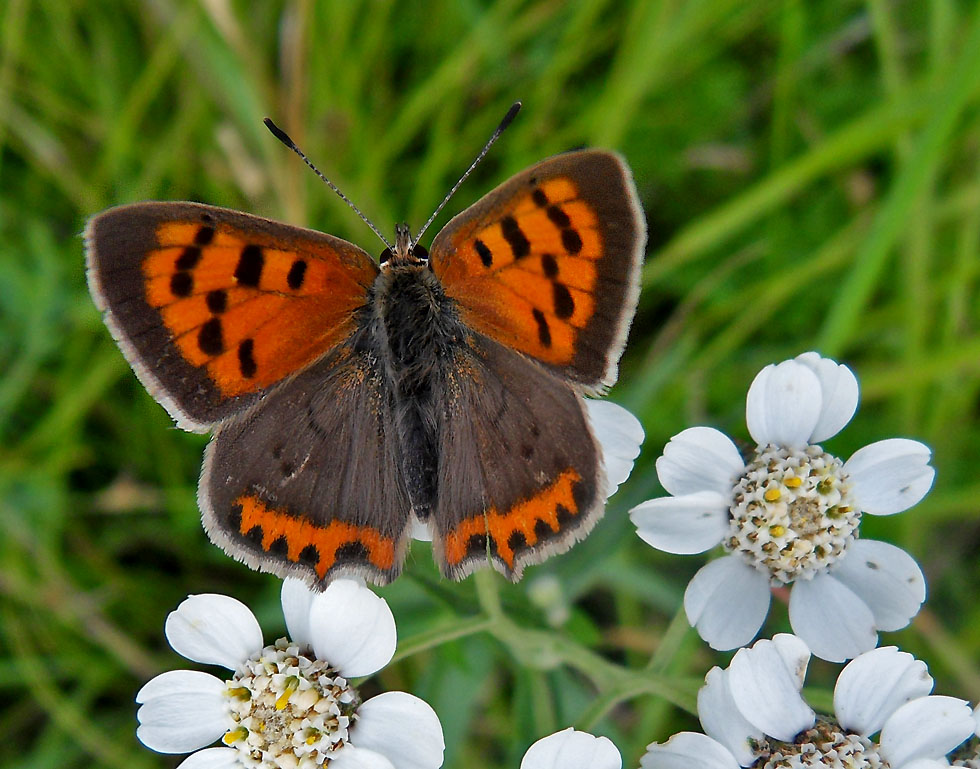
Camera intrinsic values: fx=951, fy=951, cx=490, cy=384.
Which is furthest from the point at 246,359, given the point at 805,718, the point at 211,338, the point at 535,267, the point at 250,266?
the point at 805,718

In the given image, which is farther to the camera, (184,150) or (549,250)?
(184,150)

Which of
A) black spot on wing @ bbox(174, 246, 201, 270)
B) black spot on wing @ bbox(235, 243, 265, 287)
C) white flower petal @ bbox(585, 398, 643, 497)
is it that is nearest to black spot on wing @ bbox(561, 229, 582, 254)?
white flower petal @ bbox(585, 398, 643, 497)

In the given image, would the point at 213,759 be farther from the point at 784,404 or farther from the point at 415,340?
the point at 784,404

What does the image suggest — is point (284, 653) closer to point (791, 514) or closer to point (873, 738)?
point (791, 514)

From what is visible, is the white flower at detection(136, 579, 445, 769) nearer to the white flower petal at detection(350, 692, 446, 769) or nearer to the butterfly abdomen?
the white flower petal at detection(350, 692, 446, 769)

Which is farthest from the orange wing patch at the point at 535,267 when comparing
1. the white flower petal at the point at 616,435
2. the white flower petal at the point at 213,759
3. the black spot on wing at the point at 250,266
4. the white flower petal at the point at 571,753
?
the white flower petal at the point at 213,759

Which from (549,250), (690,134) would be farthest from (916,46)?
(549,250)
